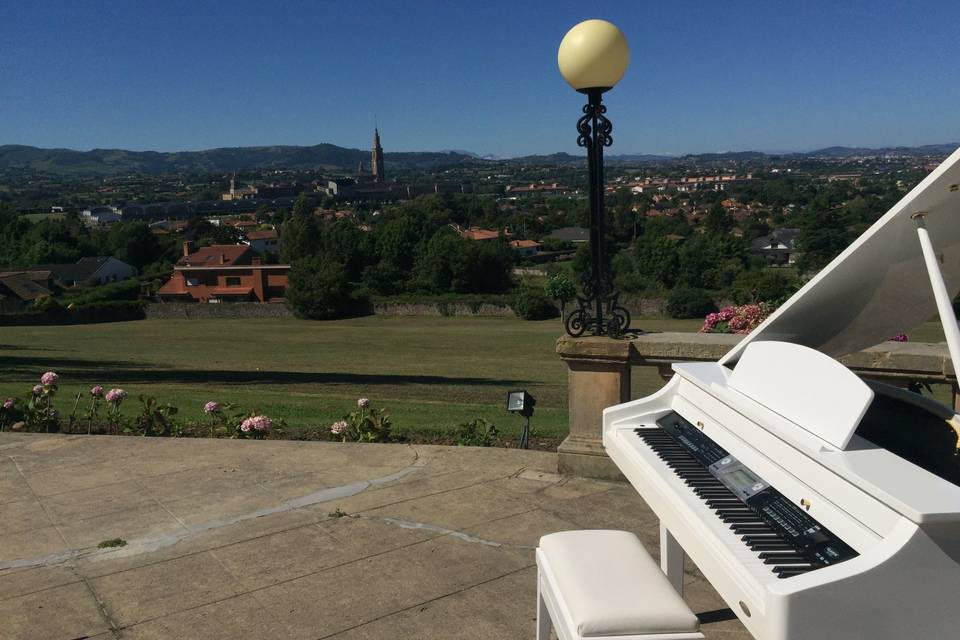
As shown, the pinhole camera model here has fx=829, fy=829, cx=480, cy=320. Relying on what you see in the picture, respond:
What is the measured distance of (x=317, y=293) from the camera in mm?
61031

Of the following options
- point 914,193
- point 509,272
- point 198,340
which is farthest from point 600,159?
point 509,272

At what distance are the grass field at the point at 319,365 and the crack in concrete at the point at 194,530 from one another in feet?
8.17

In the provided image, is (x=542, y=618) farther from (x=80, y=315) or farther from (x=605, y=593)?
(x=80, y=315)

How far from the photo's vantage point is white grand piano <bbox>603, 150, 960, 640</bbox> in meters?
2.14

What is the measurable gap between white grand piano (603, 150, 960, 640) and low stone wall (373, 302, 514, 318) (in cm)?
5502

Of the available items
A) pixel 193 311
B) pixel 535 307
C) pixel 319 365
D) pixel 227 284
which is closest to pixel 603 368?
pixel 319 365

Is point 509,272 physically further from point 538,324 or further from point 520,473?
point 520,473

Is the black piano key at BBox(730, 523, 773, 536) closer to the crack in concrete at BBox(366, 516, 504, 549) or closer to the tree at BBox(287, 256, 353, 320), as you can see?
the crack in concrete at BBox(366, 516, 504, 549)

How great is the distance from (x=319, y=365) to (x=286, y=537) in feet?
80.2

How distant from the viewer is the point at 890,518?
226 cm

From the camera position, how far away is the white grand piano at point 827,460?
214 cm

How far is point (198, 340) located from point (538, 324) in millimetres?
21679

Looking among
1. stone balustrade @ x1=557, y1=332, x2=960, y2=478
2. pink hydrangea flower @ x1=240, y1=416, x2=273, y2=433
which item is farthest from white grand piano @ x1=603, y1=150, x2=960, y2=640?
pink hydrangea flower @ x1=240, y1=416, x2=273, y2=433

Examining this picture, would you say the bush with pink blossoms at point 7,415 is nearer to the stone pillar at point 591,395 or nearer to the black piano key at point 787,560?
the stone pillar at point 591,395
